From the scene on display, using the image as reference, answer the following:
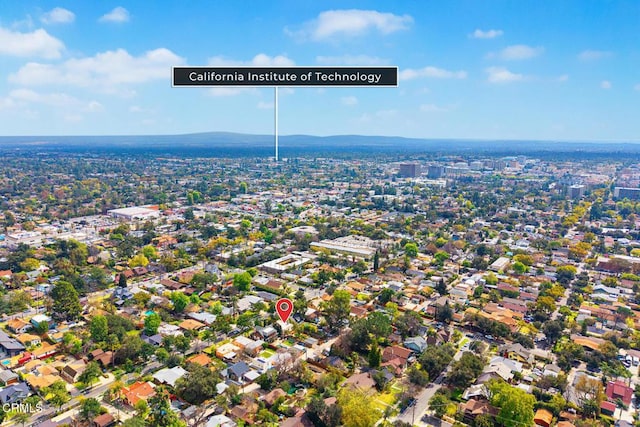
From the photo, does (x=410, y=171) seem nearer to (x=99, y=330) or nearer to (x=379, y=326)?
(x=379, y=326)

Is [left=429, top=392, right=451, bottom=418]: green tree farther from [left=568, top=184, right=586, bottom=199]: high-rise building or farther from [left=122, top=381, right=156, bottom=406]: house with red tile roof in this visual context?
[left=568, top=184, right=586, bottom=199]: high-rise building

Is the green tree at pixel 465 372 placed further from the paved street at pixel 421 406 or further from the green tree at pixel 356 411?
the green tree at pixel 356 411

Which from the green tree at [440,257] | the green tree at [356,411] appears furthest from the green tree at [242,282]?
the green tree at [440,257]

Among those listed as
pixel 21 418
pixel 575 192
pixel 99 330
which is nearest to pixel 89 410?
pixel 21 418

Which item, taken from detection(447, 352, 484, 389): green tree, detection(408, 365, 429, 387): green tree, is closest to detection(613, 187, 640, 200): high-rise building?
detection(447, 352, 484, 389): green tree

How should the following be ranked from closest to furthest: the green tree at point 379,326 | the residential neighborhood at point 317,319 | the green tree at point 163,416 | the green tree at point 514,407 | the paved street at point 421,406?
the green tree at point 163,416
the green tree at point 514,407
the paved street at point 421,406
the residential neighborhood at point 317,319
the green tree at point 379,326

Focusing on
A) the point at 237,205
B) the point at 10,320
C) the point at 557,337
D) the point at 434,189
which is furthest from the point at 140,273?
the point at 434,189

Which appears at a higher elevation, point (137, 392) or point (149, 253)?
point (149, 253)

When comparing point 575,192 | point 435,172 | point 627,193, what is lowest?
point 575,192

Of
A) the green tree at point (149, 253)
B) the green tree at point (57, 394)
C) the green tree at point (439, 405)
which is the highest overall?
the green tree at point (149, 253)
